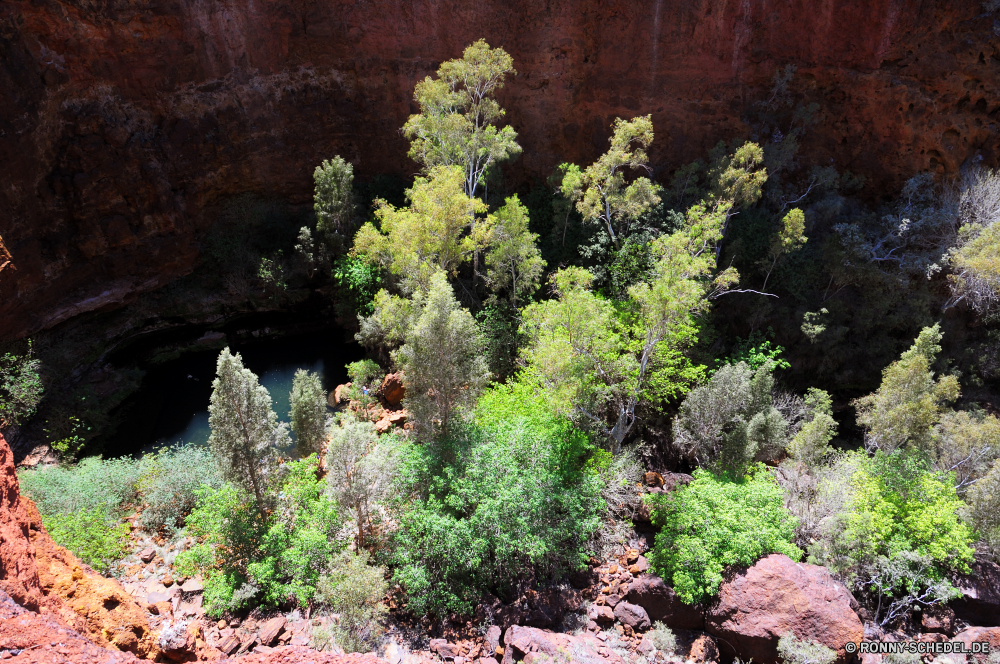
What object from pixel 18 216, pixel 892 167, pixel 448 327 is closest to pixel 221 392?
pixel 448 327

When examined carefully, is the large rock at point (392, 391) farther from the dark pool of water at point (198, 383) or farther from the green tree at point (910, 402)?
the green tree at point (910, 402)

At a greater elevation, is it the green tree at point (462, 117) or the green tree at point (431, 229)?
the green tree at point (462, 117)

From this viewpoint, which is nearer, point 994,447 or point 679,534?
point 679,534

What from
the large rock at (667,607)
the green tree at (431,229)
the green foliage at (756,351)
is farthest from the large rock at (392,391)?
the green foliage at (756,351)

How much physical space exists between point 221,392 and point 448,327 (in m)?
6.04

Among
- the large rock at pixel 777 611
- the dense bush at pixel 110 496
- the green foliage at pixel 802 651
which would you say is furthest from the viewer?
the dense bush at pixel 110 496

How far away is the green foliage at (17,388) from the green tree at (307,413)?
11.7m

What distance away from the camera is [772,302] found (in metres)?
23.0

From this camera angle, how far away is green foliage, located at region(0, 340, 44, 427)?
21.4 metres

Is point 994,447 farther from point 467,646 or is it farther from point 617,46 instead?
point 617,46

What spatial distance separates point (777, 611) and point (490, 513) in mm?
7202

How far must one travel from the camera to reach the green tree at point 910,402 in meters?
16.8

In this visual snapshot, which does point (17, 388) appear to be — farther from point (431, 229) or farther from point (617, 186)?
point (617, 186)

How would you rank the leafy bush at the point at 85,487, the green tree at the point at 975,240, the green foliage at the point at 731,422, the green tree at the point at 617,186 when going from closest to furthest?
1. the leafy bush at the point at 85,487
2. the green foliage at the point at 731,422
3. the green tree at the point at 975,240
4. the green tree at the point at 617,186
